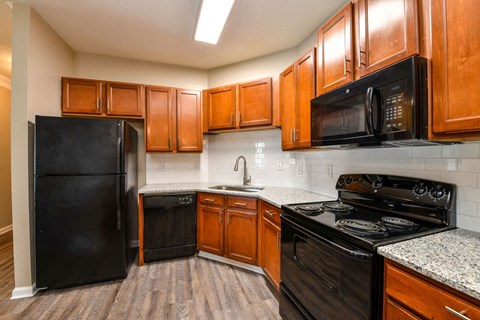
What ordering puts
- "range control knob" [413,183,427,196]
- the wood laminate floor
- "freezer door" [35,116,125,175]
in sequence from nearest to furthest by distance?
"range control knob" [413,183,427,196]
the wood laminate floor
"freezer door" [35,116,125,175]

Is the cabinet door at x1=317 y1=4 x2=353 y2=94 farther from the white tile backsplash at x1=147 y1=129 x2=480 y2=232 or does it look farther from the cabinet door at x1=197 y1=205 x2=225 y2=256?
the cabinet door at x1=197 y1=205 x2=225 y2=256

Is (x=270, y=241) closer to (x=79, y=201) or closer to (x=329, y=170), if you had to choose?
(x=329, y=170)

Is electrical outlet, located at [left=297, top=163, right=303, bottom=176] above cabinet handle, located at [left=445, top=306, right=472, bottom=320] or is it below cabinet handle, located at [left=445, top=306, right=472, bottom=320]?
above

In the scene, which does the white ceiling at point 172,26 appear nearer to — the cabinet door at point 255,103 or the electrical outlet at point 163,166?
the cabinet door at point 255,103

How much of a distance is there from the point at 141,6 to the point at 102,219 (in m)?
2.10

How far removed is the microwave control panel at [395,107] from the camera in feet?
3.59

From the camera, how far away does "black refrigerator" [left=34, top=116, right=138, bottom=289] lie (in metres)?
2.08

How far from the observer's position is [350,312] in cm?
→ 105

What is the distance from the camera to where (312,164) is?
247 centimetres

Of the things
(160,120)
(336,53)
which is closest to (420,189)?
(336,53)

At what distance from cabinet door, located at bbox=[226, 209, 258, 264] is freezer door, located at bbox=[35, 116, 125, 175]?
1325 mm

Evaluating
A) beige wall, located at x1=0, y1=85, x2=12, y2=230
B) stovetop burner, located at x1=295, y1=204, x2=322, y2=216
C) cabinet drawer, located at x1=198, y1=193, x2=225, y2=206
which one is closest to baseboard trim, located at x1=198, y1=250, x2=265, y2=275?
cabinet drawer, located at x1=198, y1=193, x2=225, y2=206

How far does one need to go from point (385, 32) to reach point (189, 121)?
7.85 ft

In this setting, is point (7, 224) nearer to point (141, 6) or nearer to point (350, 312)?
point (141, 6)
